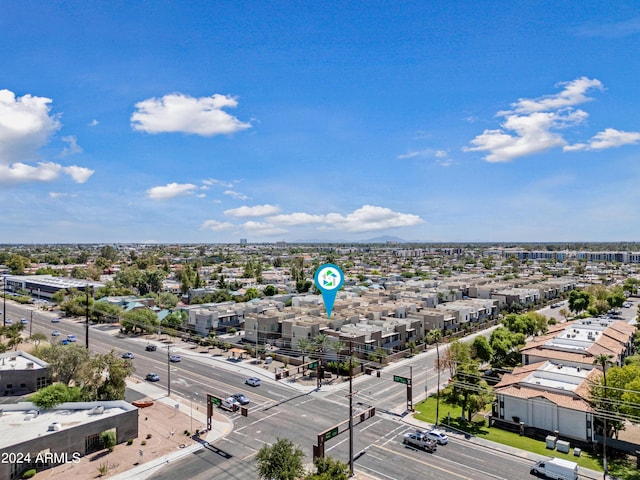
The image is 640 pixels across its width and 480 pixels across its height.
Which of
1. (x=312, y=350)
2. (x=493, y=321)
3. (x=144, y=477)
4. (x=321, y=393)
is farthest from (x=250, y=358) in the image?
(x=493, y=321)

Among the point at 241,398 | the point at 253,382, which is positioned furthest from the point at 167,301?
the point at 241,398

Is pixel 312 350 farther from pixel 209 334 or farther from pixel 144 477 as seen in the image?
pixel 144 477

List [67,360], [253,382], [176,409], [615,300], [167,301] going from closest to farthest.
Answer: [176,409]
[67,360]
[253,382]
[615,300]
[167,301]

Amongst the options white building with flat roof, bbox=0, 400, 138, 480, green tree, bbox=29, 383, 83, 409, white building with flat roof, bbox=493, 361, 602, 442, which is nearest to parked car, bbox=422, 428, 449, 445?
white building with flat roof, bbox=493, 361, 602, 442

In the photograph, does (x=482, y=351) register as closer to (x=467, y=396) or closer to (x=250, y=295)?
(x=467, y=396)

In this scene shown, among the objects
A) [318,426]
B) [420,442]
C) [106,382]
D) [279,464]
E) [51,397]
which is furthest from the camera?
[106,382]

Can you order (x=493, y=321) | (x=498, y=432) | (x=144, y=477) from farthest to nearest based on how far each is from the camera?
1. (x=493, y=321)
2. (x=498, y=432)
3. (x=144, y=477)

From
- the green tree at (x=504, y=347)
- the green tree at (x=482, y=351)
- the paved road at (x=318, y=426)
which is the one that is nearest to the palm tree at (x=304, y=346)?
the paved road at (x=318, y=426)
